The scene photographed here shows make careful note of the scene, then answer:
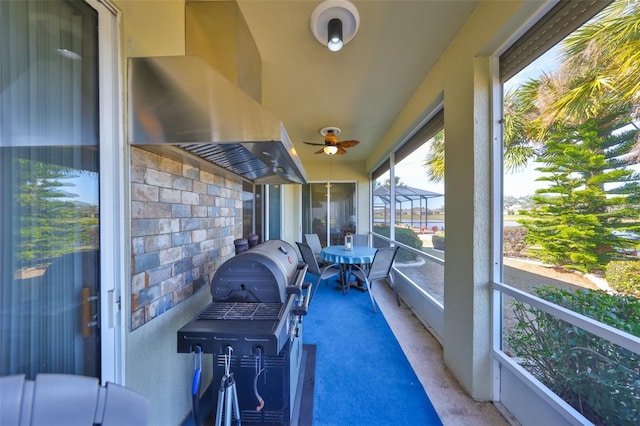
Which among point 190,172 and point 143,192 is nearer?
point 143,192

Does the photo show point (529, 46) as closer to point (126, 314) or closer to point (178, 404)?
point (126, 314)

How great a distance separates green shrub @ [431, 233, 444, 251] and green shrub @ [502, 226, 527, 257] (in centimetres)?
88

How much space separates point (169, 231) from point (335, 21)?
1775 mm

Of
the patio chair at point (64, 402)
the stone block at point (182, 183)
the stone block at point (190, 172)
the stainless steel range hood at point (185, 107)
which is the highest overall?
the stainless steel range hood at point (185, 107)

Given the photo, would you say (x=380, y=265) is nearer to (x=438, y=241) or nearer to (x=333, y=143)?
(x=438, y=241)

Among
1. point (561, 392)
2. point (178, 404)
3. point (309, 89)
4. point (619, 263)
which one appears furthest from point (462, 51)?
point (178, 404)

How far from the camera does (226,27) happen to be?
4.69 ft

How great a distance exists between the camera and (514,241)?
1595 mm

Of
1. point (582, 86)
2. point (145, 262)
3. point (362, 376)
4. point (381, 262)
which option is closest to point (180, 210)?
point (145, 262)

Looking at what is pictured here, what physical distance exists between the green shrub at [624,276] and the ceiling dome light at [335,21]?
199cm

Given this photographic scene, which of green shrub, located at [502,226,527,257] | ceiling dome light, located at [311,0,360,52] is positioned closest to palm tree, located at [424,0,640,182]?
green shrub, located at [502,226,527,257]

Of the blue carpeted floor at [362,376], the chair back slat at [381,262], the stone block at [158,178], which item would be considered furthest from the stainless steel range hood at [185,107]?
the chair back slat at [381,262]

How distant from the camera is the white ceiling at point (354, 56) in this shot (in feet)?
5.12

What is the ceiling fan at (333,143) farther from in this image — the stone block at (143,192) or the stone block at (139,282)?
the stone block at (139,282)
